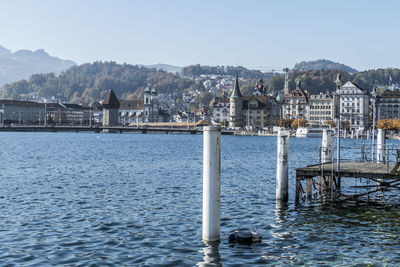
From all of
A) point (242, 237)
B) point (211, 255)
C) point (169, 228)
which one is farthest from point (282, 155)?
point (211, 255)

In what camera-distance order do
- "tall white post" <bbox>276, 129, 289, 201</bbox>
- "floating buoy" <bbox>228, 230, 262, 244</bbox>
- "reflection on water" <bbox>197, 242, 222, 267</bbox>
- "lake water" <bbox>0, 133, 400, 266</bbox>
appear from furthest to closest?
"tall white post" <bbox>276, 129, 289, 201</bbox> < "floating buoy" <bbox>228, 230, 262, 244</bbox> < "lake water" <bbox>0, 133, 400, 266</bbox> < "reflection on water" <bbox>197, 242, 222, 267</bbox>

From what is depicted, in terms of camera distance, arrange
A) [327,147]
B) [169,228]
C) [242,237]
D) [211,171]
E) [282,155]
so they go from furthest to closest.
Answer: [327,147]
[282,155]
[169,228]
[242,237]
[211,171]

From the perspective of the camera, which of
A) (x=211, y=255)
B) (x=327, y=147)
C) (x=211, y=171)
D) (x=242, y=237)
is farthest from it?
(x=327, y=147)

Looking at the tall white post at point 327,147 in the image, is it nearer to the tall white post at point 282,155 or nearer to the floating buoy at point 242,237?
the tall white post at point 282,155

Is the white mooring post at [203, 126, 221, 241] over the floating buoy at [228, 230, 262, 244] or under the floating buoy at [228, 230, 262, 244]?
over

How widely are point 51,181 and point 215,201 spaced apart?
95.2 feet

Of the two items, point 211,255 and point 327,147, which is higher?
point 327,147

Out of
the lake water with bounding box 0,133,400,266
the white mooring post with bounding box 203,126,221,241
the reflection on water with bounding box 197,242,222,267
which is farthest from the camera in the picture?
the lake water with bounding box 0,133,400,266

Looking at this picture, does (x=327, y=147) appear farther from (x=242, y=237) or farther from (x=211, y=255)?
(x=211, y=255)

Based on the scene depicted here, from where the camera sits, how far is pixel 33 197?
34.7 metres

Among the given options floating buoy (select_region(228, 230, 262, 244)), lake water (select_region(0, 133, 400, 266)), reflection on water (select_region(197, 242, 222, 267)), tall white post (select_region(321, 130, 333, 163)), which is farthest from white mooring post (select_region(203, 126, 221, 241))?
tall white post (select_region(321, 130, 333, 163))

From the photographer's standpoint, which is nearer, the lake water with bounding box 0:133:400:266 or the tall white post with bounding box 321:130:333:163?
the lake water with bounding box 0:133:400:266

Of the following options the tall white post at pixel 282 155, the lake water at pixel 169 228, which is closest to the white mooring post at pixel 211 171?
the lake water at pixel 169 228

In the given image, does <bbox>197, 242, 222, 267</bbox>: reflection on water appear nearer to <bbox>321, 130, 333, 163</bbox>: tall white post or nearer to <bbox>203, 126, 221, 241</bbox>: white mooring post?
<bbox>203, 126, 221, 241</bbox>: white mooring post
